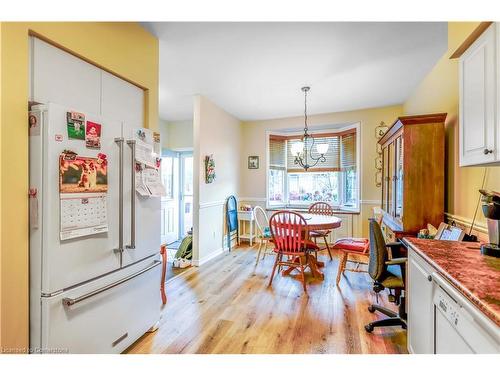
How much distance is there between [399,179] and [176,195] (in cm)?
445

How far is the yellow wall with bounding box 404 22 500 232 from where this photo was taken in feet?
5.90

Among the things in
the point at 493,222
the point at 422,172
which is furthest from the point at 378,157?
the point at 493,222

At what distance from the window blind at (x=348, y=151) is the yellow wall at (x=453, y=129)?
1638 millimetres

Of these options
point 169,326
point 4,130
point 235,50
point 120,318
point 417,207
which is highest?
point 235,50

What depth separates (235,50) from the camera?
2.57 m

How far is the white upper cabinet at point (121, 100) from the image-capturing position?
1.88 meters

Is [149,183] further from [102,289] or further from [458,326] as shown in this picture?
[458,326]

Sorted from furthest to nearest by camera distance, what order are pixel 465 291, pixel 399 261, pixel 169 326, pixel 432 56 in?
pixel 432 56, pixel 169 326, pixel 399 261, pixel 465 291

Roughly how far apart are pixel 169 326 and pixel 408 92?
14.6ft

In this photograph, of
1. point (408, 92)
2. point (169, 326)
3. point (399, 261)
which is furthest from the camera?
point (408, 92)

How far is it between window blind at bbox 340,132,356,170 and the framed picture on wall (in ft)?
5.79

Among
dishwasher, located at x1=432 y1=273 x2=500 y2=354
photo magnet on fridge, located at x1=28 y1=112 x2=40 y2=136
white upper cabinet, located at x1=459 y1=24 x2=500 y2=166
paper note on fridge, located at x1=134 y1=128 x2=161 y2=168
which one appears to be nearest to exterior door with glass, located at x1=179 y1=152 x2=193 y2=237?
paper note on fridge, located at x1=134 y1=128 x2=161 y2=168

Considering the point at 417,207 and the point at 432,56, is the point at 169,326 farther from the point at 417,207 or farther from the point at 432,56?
the point at 432,56
